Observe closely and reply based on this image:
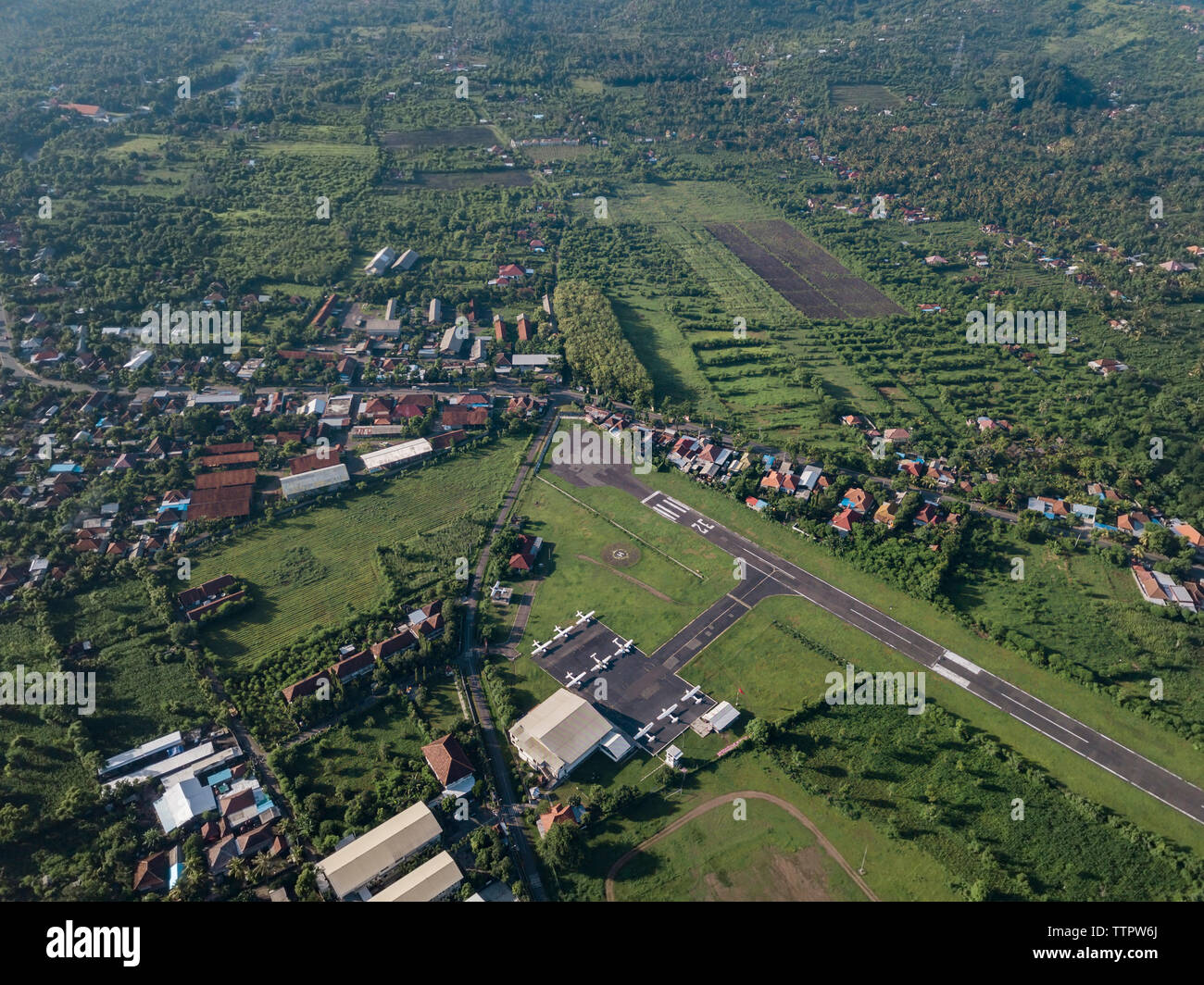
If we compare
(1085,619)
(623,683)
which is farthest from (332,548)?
(1085,619)

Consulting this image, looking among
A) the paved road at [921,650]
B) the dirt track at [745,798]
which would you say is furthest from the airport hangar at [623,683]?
the dirt track at [745,798]

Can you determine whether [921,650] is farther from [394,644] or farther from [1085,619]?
[394,644]

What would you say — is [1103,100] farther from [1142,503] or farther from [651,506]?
[651,506]

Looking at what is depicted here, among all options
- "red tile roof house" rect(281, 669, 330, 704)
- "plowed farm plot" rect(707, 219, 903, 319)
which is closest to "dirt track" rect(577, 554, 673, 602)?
"red tile roof house" rect(281, 669, 330, 704)

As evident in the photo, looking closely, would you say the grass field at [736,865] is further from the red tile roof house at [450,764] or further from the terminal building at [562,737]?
the red tile roof house at [450,764]

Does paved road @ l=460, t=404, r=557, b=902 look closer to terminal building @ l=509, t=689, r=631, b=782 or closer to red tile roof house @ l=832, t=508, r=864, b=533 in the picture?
terminal building @ l=509, t=689, r=631, b=782

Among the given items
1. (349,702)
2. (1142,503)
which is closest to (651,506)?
(349,702)

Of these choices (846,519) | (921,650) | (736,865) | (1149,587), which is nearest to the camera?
(736,865)
